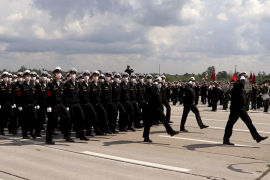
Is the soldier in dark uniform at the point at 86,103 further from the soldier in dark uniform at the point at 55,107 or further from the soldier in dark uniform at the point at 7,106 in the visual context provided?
the soldier in dark uniform at the point at 7,106

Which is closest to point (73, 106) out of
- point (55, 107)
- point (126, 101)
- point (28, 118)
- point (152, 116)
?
point (55, 107)

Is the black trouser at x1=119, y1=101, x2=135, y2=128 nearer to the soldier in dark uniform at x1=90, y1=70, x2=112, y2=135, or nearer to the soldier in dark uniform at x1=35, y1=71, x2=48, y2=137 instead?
the soldier in dark uniform at x1=90, y1=70, x2=112, y2=135

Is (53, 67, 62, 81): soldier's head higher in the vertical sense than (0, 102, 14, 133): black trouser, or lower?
higher

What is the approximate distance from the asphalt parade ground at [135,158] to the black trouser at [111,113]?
2.27ft

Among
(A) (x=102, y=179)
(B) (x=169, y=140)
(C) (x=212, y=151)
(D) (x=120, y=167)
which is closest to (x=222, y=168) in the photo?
(C) (x=212, y=151)

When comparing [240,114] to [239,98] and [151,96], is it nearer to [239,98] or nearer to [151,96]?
[239,98]

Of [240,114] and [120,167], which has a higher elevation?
[240,114]

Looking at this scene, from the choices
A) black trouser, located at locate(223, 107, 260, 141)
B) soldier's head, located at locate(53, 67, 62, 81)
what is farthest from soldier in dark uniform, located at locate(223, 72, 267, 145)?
soldier's head, located at locate(53, 67, 62, 81)

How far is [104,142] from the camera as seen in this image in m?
9.26

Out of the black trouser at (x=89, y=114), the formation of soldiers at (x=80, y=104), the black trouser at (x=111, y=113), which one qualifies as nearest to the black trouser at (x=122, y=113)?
the formation of soldiers at (x=80, y=104)

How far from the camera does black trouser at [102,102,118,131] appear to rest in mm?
10836

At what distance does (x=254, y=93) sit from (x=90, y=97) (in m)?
15.8

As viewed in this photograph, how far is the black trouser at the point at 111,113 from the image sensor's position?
10.8 m

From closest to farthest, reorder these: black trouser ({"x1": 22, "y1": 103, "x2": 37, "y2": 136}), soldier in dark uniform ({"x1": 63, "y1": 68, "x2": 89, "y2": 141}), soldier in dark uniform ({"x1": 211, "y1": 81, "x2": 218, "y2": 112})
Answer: soldier in dark uniform ({"x1": 63, "y1": 68, "x2": 89, "y2": 141}) < black trouser ({"x1": 22, "y1": 103, "x2": 37, "y2": 136}) < soldier in dark uniform ({"x1": 211, "y1": 81, "x2": 218, "y2": 112})
